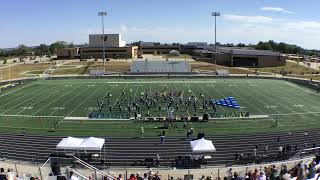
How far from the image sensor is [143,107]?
44.7m

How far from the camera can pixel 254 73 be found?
82.1 m

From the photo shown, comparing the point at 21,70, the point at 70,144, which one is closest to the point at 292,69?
the point at 21,70

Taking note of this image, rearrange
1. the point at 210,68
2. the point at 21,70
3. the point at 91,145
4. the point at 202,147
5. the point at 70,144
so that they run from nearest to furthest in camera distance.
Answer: the point at 202,147 < the point at 91,145 < the point at 70,144 < the point at 210,68 < the point at 21,70

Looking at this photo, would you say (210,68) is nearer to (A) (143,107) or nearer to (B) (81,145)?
(A) (143,107)

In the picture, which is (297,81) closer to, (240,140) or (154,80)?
(154,80)

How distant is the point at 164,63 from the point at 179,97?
4114 centimetres

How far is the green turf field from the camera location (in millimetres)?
36125

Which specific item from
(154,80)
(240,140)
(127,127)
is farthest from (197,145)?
(154,80)

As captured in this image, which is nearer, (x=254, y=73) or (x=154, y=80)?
(x=154, y=80)

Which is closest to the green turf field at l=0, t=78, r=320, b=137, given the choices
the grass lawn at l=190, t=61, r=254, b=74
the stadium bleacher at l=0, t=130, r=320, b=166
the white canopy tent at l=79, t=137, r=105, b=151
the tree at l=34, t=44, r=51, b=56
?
the stadium bleacher at l=0, t=130, r=320, b=166

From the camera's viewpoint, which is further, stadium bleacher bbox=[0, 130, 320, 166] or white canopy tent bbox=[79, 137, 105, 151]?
stadium bleacher bbox=[0, 130, 320, 166]

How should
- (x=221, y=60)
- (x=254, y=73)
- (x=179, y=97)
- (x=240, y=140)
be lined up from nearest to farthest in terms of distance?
(x=240, y=140) < (x=179, y=97) < (x=254, y=73) < (x=221, y=60)

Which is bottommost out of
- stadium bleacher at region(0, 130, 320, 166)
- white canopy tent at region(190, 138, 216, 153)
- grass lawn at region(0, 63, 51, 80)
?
stadium bleacher at region(0, 130, 320, 166)

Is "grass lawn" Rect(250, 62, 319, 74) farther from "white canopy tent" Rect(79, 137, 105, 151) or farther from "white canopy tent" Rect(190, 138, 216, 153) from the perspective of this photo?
"white canopy tent" Rect(79, 137, 105, 151)
